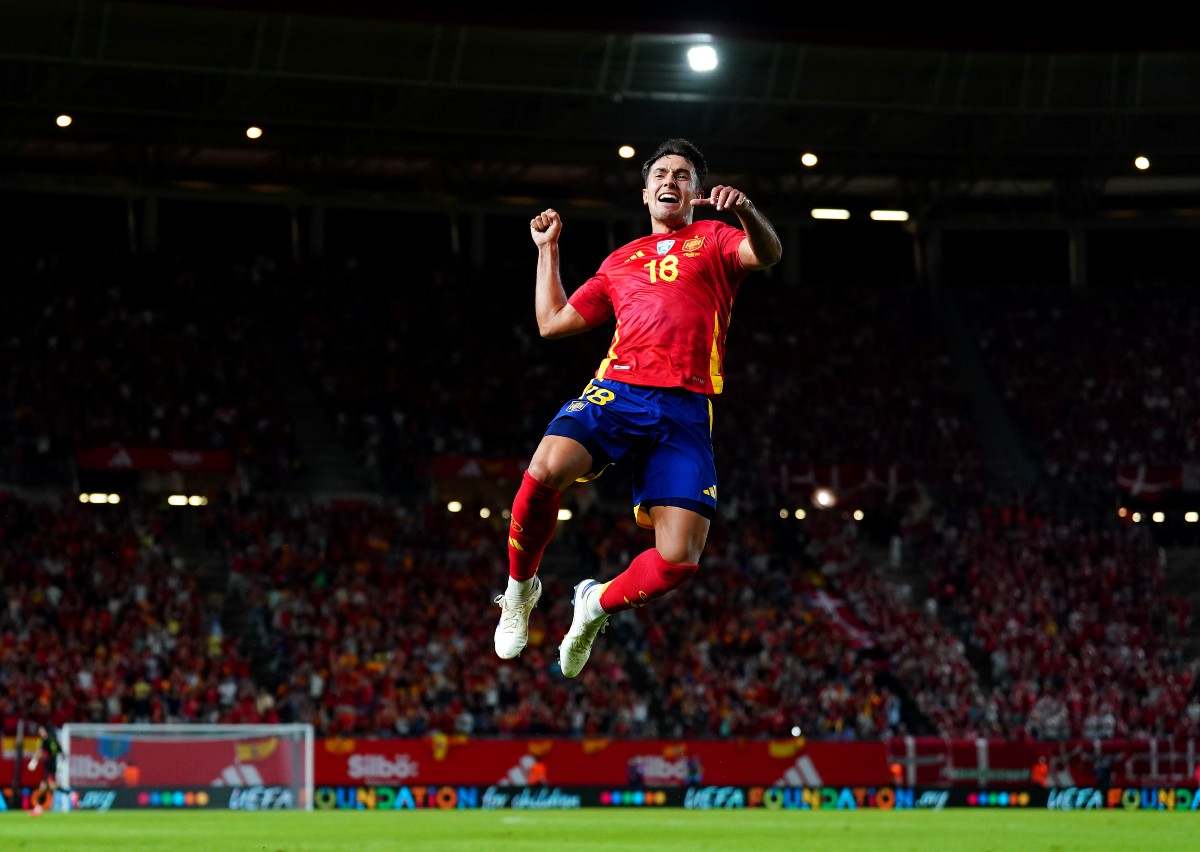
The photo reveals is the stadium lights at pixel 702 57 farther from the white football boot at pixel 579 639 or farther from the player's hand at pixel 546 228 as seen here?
the white football boot at pixel 579 639

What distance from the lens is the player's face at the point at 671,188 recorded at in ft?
34.3

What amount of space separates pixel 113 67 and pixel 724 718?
60.3ft

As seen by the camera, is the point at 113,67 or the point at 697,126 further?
the point at 697,126

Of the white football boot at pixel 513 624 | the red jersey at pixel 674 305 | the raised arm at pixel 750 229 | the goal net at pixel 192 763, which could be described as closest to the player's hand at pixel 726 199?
the raised arm at pixel 750 229

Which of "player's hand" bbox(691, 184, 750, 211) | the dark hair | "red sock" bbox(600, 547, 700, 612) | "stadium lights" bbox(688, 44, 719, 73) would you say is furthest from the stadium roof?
"player's hand" bbox(691, 184, 750, 211)

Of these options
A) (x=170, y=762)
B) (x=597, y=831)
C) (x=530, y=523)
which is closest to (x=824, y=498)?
(x=170, y=762)

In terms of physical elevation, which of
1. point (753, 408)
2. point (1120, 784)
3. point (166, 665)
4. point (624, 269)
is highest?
point (753, 408)

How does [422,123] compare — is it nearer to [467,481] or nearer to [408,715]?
[467,481]

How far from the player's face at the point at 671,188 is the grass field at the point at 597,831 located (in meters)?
7.00

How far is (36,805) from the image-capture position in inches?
1087

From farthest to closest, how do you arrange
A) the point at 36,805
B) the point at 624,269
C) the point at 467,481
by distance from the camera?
the point at 467,481 → the point at 36,805 → the point at 624,269

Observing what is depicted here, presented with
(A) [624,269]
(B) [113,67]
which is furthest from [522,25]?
(A) [624,269]

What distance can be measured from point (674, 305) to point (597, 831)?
40.8 feet

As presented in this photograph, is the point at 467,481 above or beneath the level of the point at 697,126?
beneath
